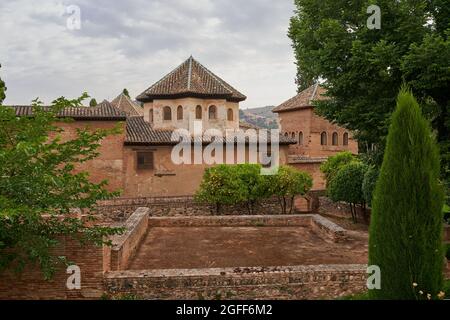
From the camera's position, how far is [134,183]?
86.8 feet

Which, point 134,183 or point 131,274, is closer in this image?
point 131,274

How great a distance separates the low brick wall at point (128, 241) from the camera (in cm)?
981

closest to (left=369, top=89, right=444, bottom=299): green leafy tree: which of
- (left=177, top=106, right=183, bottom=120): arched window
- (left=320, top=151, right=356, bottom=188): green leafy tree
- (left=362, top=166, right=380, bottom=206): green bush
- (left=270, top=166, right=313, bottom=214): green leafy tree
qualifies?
(left=362, top=166, right=380, bottom=206): green bush

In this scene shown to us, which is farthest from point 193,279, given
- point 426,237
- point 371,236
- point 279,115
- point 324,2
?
point 279,115

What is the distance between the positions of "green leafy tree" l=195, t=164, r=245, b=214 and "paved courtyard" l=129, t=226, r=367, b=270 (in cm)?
606

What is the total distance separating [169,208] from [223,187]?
3.68 m

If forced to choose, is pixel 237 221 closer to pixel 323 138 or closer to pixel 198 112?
pixel 198 112

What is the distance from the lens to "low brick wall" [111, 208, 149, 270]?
386 inches

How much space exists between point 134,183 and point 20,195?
20.2 m

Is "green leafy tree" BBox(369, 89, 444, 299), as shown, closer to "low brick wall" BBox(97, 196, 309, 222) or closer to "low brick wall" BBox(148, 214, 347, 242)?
"low brick wall" BBox(148, 214, 347, 242)

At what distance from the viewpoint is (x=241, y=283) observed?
892 cm

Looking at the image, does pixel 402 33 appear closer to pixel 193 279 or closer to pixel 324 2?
pixel 324 2

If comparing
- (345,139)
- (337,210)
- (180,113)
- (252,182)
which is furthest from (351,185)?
(345,139)

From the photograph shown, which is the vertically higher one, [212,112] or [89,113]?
[212,112]
